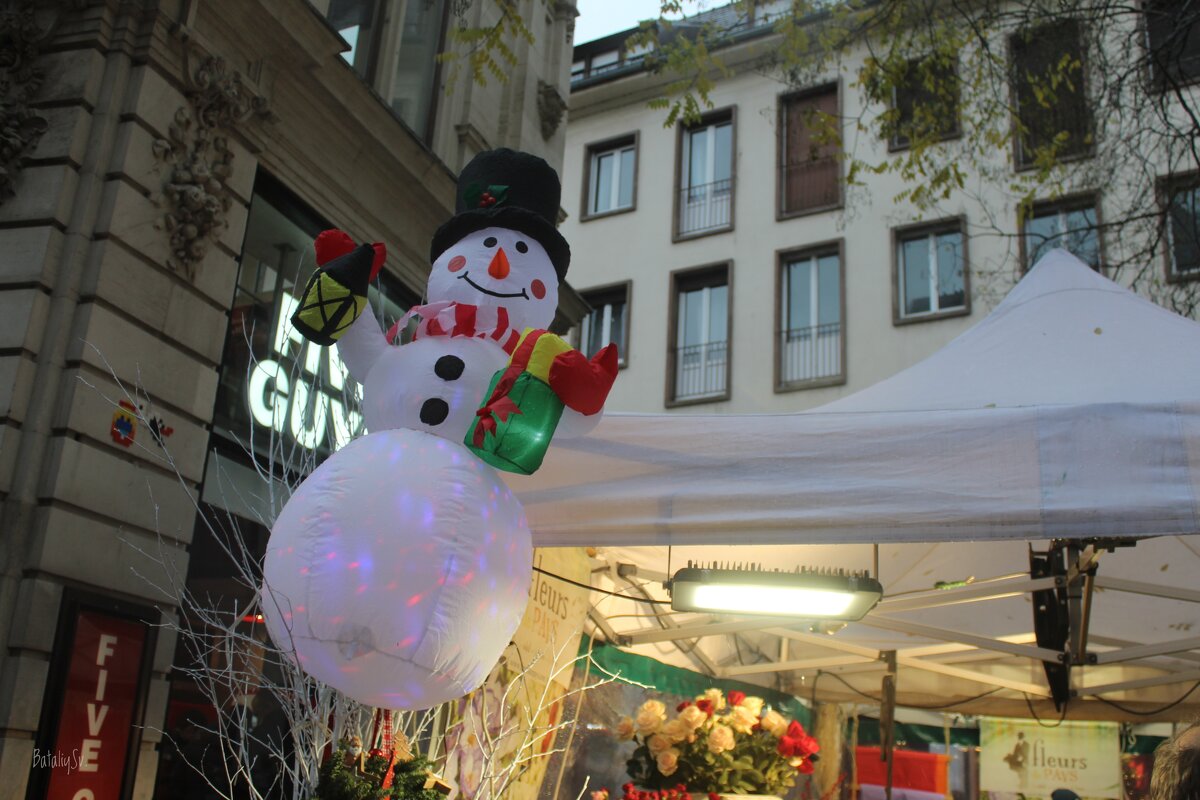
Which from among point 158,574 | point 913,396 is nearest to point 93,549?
point 158,574

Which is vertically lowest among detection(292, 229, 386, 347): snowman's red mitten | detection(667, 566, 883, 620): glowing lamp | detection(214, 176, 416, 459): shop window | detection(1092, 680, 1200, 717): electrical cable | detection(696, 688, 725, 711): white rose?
detection(696, 688, 725, 711): white rose

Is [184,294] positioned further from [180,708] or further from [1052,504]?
[1052,504]

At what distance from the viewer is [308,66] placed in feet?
22.8

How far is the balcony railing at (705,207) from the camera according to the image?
58.7 feet

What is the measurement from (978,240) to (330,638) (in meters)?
14.5

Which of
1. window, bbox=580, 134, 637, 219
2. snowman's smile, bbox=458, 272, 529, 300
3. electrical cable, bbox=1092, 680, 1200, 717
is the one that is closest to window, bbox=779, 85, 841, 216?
window, bbox=580, 134, 637, 219

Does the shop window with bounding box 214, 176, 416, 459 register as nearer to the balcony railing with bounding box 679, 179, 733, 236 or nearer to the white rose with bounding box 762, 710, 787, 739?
the white rose with bounding box 762, 710, 787, 739

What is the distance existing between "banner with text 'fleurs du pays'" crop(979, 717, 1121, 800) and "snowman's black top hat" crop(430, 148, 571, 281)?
8.56 m

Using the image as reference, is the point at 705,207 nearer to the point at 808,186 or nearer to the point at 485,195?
the point at 808,186

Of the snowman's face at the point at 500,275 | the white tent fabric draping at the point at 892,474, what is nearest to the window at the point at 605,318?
the white tent fabric draping at the point at 892,474

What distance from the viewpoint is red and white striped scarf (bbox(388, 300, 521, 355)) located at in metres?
3.38

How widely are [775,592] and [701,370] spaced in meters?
12.8

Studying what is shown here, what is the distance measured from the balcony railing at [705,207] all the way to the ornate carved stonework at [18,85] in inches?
510

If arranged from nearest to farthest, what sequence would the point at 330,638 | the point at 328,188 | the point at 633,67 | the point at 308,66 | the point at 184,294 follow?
1. the point at 330,638
2. the point at 184,294
3. the point at 308,66
4. the point at 328,188
5. the point at 633,67
